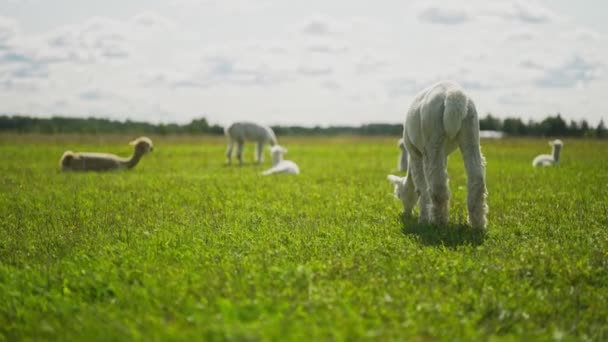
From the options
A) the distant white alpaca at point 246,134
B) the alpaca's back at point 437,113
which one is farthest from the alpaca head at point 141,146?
the alpaca's back at point 437,113

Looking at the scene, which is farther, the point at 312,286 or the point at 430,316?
the point at 312,286

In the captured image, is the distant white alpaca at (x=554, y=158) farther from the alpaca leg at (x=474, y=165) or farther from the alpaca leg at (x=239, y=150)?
the alpaca leg at (x=474, y=165)

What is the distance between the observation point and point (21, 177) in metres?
17.1

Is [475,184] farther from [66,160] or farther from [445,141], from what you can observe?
[66,160]

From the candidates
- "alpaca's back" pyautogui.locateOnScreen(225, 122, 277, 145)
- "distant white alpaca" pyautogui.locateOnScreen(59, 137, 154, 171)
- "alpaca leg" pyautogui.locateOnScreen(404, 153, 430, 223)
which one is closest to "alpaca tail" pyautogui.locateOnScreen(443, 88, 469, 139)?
"alpaca leg" pyautogui.locateOnScreen(404, 153, 430, 223)

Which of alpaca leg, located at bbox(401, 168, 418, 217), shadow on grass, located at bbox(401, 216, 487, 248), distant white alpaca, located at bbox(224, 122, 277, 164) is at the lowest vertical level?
shadow on grass, located at bbox(401, 216, 487, 248)

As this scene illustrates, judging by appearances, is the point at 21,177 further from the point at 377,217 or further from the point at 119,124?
the point at 119,124

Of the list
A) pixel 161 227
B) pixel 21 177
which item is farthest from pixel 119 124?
pixel 161 227

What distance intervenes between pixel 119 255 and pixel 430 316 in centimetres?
403

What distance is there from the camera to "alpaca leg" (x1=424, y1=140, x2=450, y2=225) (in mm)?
8023

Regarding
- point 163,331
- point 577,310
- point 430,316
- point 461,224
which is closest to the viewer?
point 163,331

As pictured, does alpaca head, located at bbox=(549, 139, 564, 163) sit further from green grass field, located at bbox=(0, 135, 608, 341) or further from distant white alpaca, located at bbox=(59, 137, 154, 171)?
distant white alpaca, located at bbox=(59, 137, 154, 171)

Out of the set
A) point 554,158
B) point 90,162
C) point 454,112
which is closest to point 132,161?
point 90,162

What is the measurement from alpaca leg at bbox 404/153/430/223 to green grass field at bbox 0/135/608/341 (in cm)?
43
